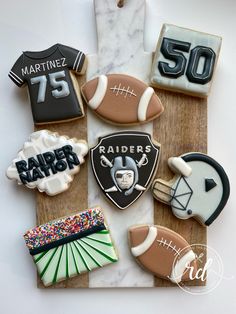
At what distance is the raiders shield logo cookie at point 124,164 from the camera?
1021 millimetres

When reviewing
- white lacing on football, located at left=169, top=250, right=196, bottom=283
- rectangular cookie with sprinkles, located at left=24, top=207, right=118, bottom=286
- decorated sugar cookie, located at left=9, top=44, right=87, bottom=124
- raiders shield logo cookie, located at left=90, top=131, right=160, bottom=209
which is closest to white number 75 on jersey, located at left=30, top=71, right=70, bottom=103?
decorated sugar cookie, located at left=9, top=44, right=87, bottom=124

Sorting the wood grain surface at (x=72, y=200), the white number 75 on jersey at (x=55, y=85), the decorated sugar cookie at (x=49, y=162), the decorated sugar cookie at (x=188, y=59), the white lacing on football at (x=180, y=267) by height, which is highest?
the decorated sugar cookie at (x=188, y=59)

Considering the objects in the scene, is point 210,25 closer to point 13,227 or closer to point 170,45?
point 170,45

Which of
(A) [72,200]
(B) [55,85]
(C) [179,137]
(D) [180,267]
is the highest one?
(B) [55,85]

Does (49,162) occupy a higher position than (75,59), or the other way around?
(75,59)

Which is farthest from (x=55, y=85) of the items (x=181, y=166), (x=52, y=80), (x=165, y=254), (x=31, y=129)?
(x=165, y=254)

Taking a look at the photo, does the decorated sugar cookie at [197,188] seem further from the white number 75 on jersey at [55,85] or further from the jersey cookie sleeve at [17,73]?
the jersey cookie sleeve at [17,73]

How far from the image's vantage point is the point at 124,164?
3.36 feet

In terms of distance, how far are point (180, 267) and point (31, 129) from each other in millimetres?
477

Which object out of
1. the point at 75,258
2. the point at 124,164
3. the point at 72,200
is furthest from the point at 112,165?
the point at 75,258

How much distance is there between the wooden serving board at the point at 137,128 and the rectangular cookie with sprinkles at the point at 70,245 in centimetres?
3

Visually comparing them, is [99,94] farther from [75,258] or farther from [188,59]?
[75,258]

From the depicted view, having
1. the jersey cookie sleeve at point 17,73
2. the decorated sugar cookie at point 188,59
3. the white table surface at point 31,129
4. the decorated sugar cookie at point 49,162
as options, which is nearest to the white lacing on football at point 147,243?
the white table surface at point 31,129

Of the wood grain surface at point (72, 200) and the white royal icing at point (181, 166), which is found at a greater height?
the white royal icing at point (181, 166)
